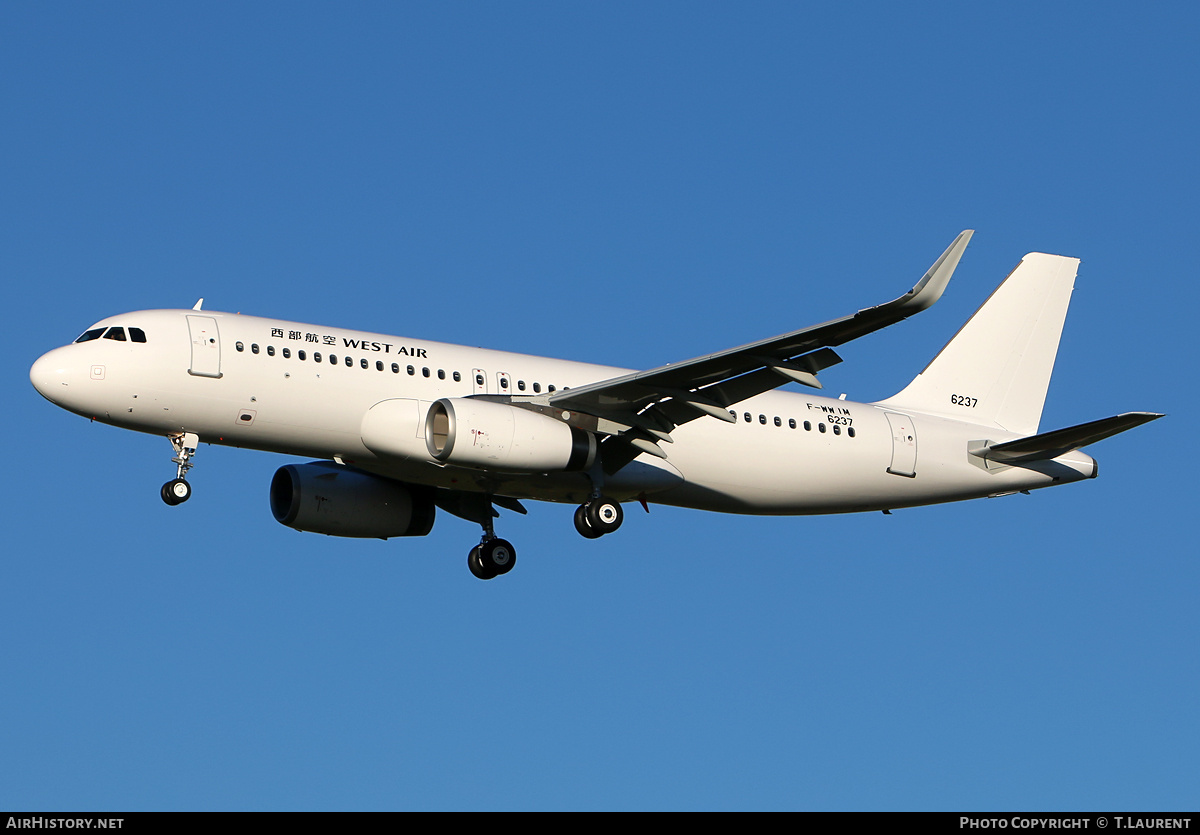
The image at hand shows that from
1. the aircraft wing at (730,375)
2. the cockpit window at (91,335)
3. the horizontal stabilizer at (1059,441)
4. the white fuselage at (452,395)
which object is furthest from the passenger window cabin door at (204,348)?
the horizontal stabilizer at (1059,441)

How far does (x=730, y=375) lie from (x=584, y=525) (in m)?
5.18

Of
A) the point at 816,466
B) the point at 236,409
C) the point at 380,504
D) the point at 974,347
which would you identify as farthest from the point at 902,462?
the point at 236,409

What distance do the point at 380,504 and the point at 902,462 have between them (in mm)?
12806

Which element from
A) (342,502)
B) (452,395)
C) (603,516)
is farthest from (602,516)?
(342,502)

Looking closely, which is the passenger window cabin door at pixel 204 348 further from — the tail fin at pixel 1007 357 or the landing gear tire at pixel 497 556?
the tail fin at pixel 1007 357

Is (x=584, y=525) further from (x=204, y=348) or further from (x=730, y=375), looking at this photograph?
(x=204, y=348)


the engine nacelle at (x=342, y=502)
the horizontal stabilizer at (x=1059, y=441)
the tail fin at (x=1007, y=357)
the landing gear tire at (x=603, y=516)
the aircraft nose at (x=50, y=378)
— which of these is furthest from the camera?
the tail fin at (x=1007, y=357)

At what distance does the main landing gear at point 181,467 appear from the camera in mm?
32000

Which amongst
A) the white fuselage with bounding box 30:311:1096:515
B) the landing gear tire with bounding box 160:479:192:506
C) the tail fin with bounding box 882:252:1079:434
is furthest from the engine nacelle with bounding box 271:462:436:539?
the tail fin with bounding box 882:252:1079:434

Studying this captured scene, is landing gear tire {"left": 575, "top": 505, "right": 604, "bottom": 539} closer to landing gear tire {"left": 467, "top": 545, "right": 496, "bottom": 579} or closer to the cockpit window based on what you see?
landing gear tire {"left": 467, "top": 545, "right": 496, "bottom": 579}

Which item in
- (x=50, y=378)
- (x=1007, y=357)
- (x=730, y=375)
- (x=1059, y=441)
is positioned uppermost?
(x=1007, y=357)

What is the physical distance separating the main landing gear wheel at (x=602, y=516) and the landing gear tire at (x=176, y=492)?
341 inches

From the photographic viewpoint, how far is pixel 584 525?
34.5 meters
